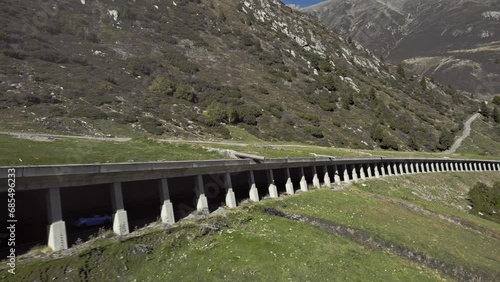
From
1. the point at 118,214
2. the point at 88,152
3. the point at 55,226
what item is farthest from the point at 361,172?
the point at 55,226

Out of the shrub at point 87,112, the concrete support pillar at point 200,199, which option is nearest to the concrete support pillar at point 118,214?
the concrete support pillar at point 200,199

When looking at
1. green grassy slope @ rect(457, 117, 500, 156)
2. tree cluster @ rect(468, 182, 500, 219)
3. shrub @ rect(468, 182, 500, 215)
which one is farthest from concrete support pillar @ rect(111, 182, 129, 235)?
green grassy slope @ rect(457, 117, 500, 156)

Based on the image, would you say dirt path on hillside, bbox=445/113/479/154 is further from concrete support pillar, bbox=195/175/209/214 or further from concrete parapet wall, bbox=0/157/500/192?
concrete support pillar, bbox=195/175/209/214

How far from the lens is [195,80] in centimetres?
7306

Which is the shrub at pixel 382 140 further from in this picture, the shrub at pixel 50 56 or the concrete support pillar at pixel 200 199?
the shrub at pixel 50 56

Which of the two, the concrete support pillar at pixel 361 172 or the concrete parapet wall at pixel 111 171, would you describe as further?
the concrete support pillar at pixel 361 172

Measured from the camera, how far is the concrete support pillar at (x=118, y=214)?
1803cm

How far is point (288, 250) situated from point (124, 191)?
11721 mm

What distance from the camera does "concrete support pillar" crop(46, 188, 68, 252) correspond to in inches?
612

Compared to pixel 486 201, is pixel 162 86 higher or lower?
higher

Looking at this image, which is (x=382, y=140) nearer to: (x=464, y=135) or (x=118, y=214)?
(x=464, y=135)

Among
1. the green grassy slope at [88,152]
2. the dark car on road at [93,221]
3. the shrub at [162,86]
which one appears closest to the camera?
the dark car on road at [93,221]

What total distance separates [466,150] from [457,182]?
43.2 metres

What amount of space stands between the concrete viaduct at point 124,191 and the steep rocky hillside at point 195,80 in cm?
1949
